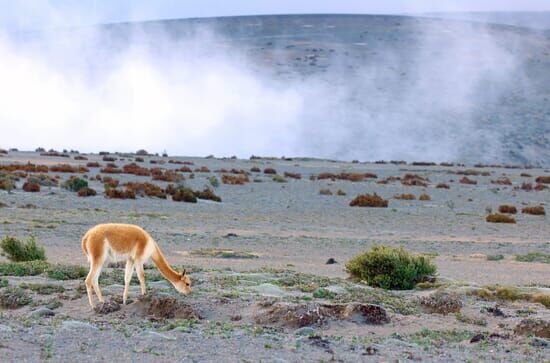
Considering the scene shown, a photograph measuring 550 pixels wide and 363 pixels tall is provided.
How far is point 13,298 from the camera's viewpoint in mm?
10031

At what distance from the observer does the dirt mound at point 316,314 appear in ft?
30.6

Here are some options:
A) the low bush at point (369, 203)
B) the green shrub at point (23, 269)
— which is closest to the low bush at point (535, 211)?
the low bush at point (369, 203)

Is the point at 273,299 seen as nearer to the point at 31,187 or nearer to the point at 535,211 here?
the point at 31,187

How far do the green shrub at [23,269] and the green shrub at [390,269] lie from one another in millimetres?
4200

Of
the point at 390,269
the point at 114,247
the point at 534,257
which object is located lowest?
the point at 534,257

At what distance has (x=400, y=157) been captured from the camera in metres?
72.8

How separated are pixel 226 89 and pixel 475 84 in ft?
Result: 76.1

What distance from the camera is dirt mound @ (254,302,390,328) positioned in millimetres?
9312

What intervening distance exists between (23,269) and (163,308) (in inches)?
126

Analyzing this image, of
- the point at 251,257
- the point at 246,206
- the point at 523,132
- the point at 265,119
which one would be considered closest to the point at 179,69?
the point at 265,119

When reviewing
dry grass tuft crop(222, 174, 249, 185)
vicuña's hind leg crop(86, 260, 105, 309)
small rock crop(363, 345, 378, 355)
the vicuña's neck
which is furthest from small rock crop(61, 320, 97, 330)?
dry grass tuft crop(222, 174, 249, 185)

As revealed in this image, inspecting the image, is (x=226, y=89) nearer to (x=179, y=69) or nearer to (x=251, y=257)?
(x=179, y=69)

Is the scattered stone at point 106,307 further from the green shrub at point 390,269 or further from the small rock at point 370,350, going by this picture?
the green shrub at point 390,269

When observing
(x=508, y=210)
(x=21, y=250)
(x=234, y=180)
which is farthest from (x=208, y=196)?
(x=21, y=250)
